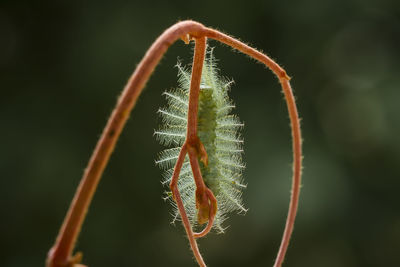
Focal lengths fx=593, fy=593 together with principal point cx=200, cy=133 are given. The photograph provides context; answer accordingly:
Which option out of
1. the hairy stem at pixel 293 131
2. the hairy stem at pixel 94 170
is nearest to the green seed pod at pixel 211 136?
the hairy stem at pixel 293 131

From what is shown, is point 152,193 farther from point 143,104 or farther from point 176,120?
point 176,120

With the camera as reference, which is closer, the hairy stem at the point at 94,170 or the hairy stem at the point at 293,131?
the hairy stem at the point at 94,170

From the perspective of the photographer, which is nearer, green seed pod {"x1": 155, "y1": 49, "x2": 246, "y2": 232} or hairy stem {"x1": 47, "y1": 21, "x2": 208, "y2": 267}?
hairy stem {"x1": 47, "y1": 21, "x2": 208, "y2": 267}

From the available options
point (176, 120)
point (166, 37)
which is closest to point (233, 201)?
point (176, 120)

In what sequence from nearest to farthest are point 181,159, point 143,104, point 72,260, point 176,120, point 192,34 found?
point 72,260
point 192,34
point 181,159
point 176,120
point 143,104

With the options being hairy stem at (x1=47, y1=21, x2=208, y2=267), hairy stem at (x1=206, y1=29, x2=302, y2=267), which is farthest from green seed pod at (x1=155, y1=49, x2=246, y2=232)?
hairy stem at (x1=47, y1=21, x2=208, y2=267)

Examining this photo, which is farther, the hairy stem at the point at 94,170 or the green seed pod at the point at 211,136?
the green seed pod at the point at 211,136

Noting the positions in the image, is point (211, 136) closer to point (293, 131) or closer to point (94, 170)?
point (293, 131)

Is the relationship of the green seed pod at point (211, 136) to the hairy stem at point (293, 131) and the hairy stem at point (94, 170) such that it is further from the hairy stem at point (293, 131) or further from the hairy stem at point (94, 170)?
the hairy stem at point (94, 170)

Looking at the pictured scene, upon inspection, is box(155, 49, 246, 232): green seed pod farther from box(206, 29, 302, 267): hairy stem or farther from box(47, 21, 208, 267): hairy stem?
box(47, 21, 208, 267): hairy stem
